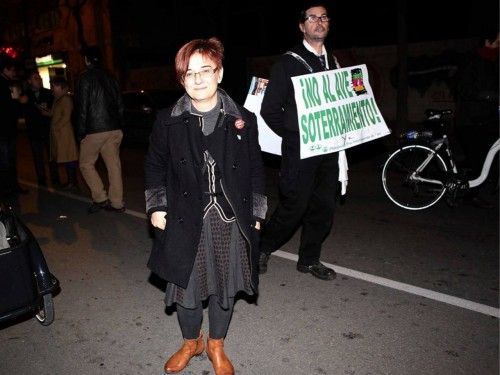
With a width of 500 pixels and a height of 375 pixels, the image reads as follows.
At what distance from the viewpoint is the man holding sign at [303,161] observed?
3.74m

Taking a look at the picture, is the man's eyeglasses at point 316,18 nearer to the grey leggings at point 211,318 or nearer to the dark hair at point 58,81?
the grey leggings at point 211,318

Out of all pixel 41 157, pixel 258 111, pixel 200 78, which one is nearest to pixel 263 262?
pixel 258 111

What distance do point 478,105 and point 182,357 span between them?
4.77 metres

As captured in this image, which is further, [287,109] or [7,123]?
[7,123]

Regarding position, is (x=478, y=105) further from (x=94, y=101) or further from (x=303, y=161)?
(x=94, y=101)

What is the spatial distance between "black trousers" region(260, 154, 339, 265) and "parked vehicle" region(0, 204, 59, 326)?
1.90 m

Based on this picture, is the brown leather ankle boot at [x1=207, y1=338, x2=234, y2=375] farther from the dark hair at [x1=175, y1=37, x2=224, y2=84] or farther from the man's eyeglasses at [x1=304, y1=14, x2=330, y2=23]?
the man's eyeglasses at [x1=304, y1=14, x2=330, y2=23]

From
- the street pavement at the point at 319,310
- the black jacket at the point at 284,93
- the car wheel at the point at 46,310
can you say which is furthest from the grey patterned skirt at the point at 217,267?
the black jacket at the point at 284,93

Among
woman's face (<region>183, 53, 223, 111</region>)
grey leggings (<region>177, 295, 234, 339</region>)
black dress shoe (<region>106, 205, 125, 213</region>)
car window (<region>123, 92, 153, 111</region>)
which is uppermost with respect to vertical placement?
woman's face (<region>183, 53, 223, 111</region>)

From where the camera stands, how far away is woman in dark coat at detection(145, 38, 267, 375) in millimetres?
2533

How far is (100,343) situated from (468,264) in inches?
130

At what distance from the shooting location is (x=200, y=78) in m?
2.45

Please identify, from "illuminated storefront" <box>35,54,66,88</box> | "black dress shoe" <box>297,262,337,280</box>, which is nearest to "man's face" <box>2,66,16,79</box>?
"black dress shoe" <box>297,262,337,280</box>

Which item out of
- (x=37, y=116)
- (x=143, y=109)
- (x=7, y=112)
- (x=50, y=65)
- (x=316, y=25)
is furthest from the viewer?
(x=50, y=65)
